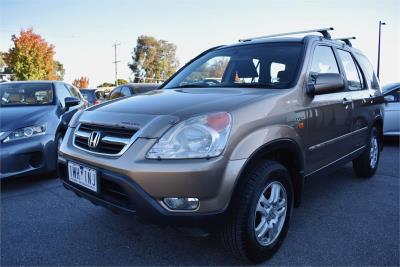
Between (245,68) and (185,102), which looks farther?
(245,68)

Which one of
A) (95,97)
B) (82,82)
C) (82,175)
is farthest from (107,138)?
(82,82)

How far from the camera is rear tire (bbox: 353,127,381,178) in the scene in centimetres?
434

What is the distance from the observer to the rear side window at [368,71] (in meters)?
4.25

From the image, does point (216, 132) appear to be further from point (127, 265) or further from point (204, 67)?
point (204, 67)

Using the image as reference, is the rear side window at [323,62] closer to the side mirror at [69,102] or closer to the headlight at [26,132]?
the headlight at [26,132]

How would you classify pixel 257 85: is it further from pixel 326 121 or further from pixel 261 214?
pixel 261 214

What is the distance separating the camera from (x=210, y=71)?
3453 millimetres

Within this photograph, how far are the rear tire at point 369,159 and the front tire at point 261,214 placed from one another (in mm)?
2233

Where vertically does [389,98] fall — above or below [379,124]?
above

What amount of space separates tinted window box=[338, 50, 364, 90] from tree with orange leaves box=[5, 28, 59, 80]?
30.5m

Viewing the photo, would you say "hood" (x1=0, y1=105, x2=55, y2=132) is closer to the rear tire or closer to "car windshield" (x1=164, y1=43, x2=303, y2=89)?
"car windshield" (x1=164, y1=43, x2=303, y2=89)

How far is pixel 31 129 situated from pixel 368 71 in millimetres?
4313

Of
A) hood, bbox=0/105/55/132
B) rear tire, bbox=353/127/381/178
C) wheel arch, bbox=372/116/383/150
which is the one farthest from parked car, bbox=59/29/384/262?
hood, bbox=0/105/55/132

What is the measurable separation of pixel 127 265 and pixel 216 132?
118 centimetres
